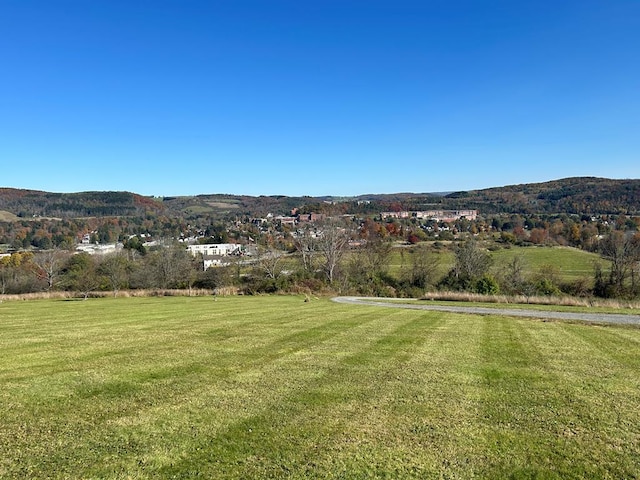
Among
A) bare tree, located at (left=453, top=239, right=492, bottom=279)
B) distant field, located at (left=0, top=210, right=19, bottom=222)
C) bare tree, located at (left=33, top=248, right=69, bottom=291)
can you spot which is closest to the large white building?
bare tree, located at (left=33, top=248, right=69, bottom=291)

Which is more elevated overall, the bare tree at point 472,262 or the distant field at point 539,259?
the bare tree at point 472,262

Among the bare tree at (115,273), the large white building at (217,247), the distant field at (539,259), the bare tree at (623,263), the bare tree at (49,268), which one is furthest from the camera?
the large white building at (217,247)

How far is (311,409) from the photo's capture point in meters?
6.88

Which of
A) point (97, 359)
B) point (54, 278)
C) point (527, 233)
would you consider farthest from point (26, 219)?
point (97, 359)

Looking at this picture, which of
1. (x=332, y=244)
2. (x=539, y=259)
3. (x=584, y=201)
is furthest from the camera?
(x=584, y=201)

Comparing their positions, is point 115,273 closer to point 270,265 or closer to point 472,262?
point 270,265

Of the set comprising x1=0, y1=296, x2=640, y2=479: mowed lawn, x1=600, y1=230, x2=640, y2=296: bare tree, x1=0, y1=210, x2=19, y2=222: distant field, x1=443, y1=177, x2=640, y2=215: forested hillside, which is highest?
x1=443, y1=177, x2=640, y2=215: forested hillside

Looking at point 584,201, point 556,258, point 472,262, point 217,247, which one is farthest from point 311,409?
point 584,201

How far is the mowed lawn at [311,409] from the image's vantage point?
16.9ft

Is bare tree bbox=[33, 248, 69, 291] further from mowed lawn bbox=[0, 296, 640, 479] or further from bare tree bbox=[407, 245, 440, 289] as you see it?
mowed lawn bbox=[0, 296, 640, 479]

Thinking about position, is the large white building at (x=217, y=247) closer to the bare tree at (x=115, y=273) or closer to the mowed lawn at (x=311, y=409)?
the bare tree at (x=115, y=273)

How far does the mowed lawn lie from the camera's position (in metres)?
5.16

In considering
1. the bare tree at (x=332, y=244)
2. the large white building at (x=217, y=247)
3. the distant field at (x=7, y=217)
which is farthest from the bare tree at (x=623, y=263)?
the distant field at (x=7, y=217)

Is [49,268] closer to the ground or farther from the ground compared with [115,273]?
closer to the ground
